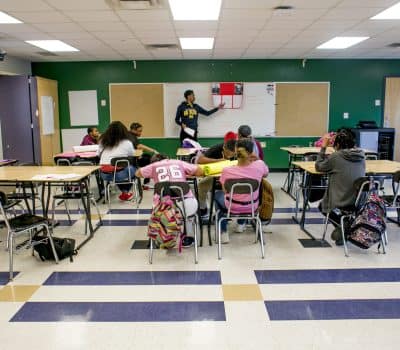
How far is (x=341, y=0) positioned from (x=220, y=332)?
3.74 meters

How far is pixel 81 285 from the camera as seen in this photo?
3.11 m

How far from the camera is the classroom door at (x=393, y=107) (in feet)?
29.4

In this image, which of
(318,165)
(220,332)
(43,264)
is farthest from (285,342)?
(43,264)

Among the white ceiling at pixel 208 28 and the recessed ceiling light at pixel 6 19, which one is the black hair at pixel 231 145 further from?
the recessed ceiling light at pixel 6 19

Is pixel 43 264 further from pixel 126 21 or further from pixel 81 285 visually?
pixel 126 21

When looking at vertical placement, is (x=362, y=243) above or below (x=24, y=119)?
below

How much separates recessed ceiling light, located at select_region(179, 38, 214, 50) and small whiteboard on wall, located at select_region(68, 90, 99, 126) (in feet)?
9.27

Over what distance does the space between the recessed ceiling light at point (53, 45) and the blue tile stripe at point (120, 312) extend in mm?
5118

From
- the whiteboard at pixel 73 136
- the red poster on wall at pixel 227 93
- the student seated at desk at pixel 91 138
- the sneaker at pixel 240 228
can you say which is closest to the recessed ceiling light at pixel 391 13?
the sneaker at pixel 240 228

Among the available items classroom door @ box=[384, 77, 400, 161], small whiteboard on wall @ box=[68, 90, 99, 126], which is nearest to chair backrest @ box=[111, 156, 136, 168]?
small whiteboard on wall @ box=[68, 90, 99, 126]

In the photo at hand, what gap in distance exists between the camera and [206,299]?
2.85 metres

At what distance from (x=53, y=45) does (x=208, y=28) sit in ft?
9.82

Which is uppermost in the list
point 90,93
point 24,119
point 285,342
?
point 90,93

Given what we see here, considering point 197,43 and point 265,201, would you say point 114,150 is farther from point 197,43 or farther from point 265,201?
point 197,43
